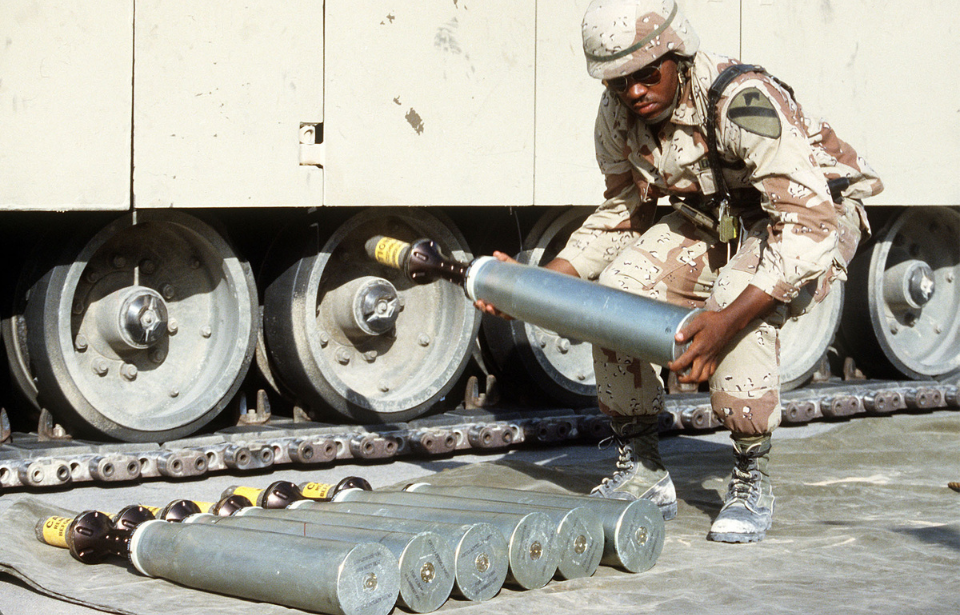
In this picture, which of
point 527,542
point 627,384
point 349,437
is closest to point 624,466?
point 627,384

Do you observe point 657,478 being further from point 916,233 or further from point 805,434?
point 916,233

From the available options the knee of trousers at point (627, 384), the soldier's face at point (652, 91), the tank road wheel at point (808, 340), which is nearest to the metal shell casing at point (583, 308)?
the knee of trousers at point (627, 384)

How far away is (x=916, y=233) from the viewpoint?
27.6 feet

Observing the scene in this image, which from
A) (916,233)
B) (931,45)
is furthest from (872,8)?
(916,233)

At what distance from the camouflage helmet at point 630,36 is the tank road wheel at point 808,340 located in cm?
357

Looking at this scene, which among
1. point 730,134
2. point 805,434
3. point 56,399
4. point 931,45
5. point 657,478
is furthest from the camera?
point 931,45

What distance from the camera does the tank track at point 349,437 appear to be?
539 centimetres

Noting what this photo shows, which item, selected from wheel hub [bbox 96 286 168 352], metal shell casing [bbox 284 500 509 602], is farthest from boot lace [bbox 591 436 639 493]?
wheel hub [bbox 96 286 168 352]

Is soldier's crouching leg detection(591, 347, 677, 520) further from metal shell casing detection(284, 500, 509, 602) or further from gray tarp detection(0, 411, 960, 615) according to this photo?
metal shell casing detection(284, 500, 509, 602)

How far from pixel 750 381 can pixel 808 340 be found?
3542mm

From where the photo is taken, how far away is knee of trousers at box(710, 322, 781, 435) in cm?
449

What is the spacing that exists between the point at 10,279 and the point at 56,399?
0.58 metres

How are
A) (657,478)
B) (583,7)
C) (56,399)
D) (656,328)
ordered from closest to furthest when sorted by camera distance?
(656,328) < (657,478) < (56,399) < (583,7)

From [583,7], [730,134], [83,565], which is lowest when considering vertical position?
[83,565]
